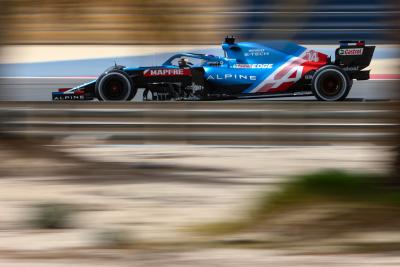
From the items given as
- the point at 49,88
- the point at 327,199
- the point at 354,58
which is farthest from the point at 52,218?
the point at 49,88

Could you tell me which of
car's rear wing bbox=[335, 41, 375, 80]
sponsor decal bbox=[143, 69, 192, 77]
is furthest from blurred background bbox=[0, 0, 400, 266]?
car's rear wing bbox=[335, 41, 375, 80]

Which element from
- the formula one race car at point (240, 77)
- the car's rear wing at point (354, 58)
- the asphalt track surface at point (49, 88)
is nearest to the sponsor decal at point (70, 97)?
the formula one race car at point (240, 77)

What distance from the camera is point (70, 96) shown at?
14.7 metres

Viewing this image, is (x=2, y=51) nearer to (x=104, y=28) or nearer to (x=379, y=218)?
(x=104, y=28)

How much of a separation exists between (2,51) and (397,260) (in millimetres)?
5911

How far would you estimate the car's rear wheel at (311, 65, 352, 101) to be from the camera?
15.0 metres

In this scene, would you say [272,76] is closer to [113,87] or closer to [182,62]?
[182,62]

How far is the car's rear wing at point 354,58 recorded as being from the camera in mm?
14656

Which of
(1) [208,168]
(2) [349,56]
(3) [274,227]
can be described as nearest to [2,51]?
(1) [208,168]

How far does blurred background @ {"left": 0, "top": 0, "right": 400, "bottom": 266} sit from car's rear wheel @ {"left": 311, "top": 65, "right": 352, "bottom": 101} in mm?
3582

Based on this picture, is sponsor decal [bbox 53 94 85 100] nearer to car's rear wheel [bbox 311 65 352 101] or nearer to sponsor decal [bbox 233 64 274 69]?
sponsor decal [bbox 233 64 274 69]

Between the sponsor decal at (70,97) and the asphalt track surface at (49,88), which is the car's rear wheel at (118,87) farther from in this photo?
the asphalt track surface at (49,88)

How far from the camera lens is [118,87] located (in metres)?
14.8

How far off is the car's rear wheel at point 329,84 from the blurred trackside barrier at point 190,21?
619cm
